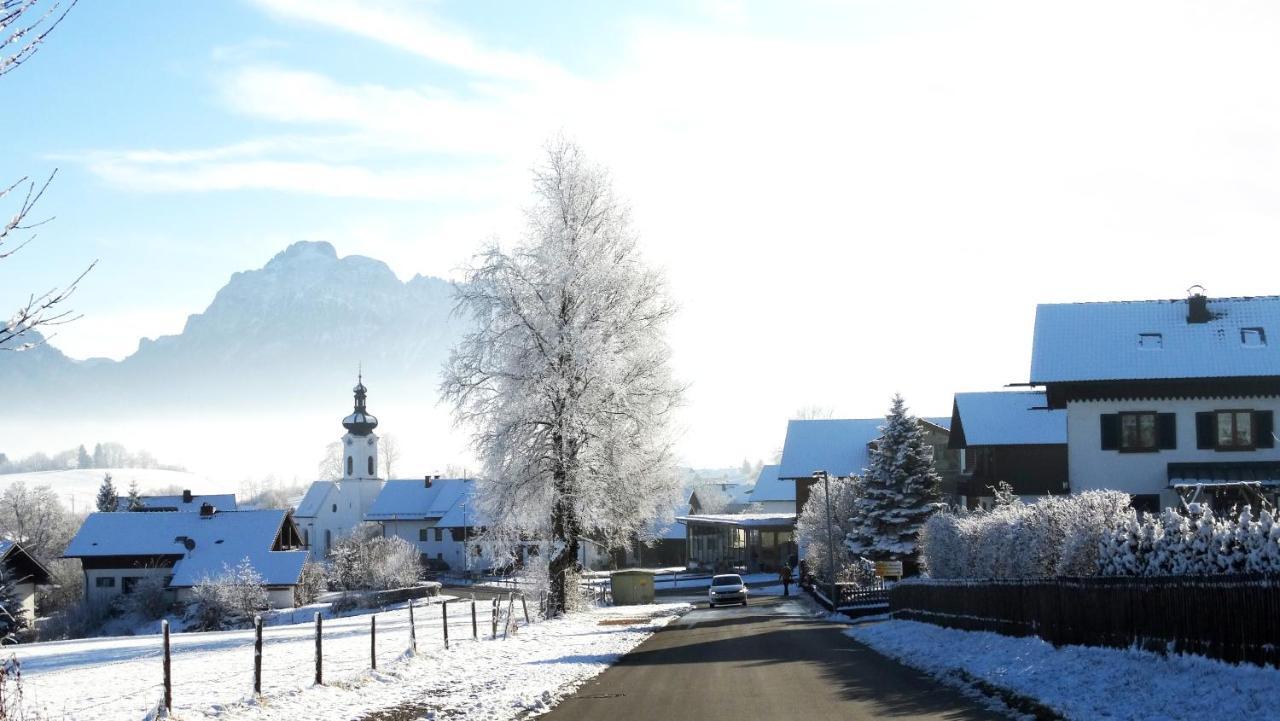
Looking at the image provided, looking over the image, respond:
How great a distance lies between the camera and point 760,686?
18.0 m

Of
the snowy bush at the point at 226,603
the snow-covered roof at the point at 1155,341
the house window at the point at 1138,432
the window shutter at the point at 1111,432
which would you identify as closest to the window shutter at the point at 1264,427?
the snow-covered roof at the point at 1155,341

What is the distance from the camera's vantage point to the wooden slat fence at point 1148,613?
13336mm

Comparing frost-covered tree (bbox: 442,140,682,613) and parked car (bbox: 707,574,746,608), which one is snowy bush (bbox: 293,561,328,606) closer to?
parked car (bbox: 707,574,746,608)

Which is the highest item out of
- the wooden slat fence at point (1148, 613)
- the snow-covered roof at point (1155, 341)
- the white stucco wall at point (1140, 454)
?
the snow-covered roof at point (1155, 341)

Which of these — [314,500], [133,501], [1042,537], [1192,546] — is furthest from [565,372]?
[314,500]

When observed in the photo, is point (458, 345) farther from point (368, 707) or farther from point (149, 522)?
point (149, 522)

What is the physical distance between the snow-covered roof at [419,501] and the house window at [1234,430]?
8391 cm

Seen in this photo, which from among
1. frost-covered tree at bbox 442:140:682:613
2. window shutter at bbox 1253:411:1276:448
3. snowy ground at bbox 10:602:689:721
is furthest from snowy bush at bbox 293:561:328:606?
window shutter at bbox 1253:411:1276:448

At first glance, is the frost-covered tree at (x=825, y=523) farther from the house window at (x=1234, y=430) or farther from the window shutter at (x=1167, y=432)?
the house window at (x=1234, y=430)

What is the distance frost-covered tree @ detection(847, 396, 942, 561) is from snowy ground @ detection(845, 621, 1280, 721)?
3441 cm

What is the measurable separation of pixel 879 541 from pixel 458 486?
237 feet

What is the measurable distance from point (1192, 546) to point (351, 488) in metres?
122

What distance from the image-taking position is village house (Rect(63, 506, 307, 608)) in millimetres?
79500

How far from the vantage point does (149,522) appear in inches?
3467
